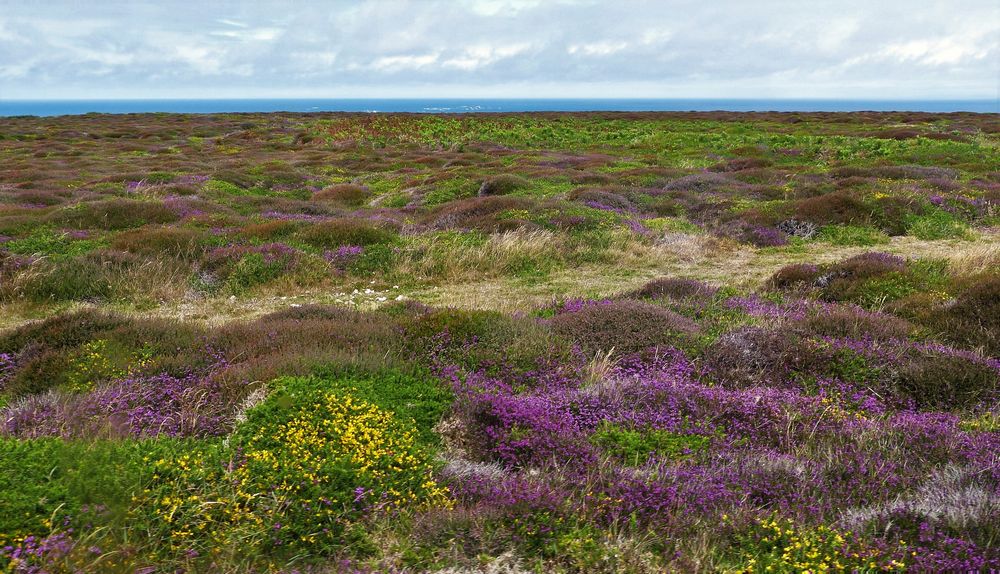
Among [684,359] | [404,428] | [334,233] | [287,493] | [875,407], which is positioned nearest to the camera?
[287,493]

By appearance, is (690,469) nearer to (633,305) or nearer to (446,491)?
(446,491)

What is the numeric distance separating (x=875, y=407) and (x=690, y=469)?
2.67 metres

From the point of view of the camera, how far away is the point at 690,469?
14.7ft

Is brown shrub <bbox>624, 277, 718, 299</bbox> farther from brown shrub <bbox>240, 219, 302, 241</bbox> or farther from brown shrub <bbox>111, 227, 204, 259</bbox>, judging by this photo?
brown shrub <bbox>111, 227, 204, 259</bbox>

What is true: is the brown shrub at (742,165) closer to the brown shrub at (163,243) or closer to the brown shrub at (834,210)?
the brown shrub at (834,210)

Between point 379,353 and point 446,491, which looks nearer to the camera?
point 446,491

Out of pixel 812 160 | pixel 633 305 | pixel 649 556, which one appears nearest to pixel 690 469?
pixel 649 556

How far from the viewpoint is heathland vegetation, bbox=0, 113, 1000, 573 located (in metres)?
3.53

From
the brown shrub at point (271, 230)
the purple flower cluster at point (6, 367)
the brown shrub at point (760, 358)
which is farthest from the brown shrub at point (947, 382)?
the brown shrub at point (271, 230)

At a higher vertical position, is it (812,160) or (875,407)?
(812,160)

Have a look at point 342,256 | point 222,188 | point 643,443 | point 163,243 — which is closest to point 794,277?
point 643,443

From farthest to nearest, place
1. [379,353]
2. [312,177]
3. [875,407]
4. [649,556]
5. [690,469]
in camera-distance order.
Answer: [312,177], [379,353], [875,407], [690,469], [649,556]

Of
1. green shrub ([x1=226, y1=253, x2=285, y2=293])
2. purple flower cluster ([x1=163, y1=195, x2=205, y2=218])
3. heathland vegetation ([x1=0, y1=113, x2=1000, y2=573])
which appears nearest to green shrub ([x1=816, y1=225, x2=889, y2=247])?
heathland vegetation ([x1=0, y1=113, x2=1000, y2=573])

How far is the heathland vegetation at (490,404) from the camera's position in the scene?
3525 mm
